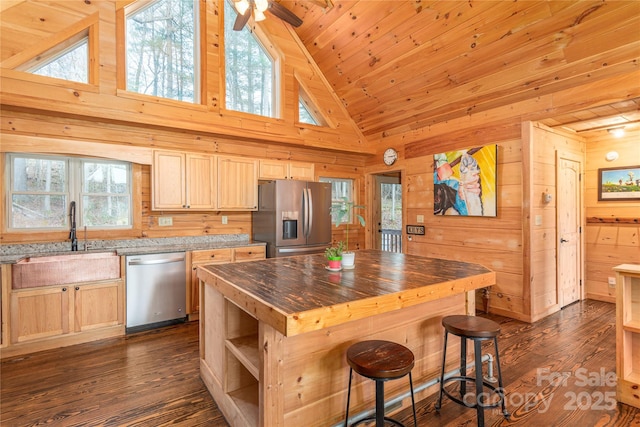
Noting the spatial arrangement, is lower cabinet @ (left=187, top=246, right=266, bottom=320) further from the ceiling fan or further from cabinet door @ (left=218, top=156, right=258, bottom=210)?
the ceiling fan

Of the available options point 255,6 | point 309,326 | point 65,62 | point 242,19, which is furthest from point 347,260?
point 65,62

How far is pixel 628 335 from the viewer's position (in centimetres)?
214

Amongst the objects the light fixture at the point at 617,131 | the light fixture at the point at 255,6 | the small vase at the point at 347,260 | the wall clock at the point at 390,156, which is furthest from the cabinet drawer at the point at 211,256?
the light fixture at the point at 617,131

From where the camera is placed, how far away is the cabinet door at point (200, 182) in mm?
4008

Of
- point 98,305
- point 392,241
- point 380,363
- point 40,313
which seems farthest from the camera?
point 392,241

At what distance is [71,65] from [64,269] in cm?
222

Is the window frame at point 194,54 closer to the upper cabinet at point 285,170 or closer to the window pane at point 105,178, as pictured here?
the window pane at point 105,178

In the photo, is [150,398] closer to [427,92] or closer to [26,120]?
[26,120]

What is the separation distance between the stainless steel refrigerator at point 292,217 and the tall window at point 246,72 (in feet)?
3.86

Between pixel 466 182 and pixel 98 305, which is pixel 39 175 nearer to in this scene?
pixel 98 305

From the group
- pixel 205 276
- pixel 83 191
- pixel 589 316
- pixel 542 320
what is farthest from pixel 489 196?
pixel 83 191

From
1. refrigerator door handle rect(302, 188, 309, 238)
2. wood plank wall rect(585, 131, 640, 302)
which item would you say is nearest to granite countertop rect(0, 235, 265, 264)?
refrigerator door handle rect(302, 188, 309, 238)

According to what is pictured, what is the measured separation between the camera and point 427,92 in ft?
13.8

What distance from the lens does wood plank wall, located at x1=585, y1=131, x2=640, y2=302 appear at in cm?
409
